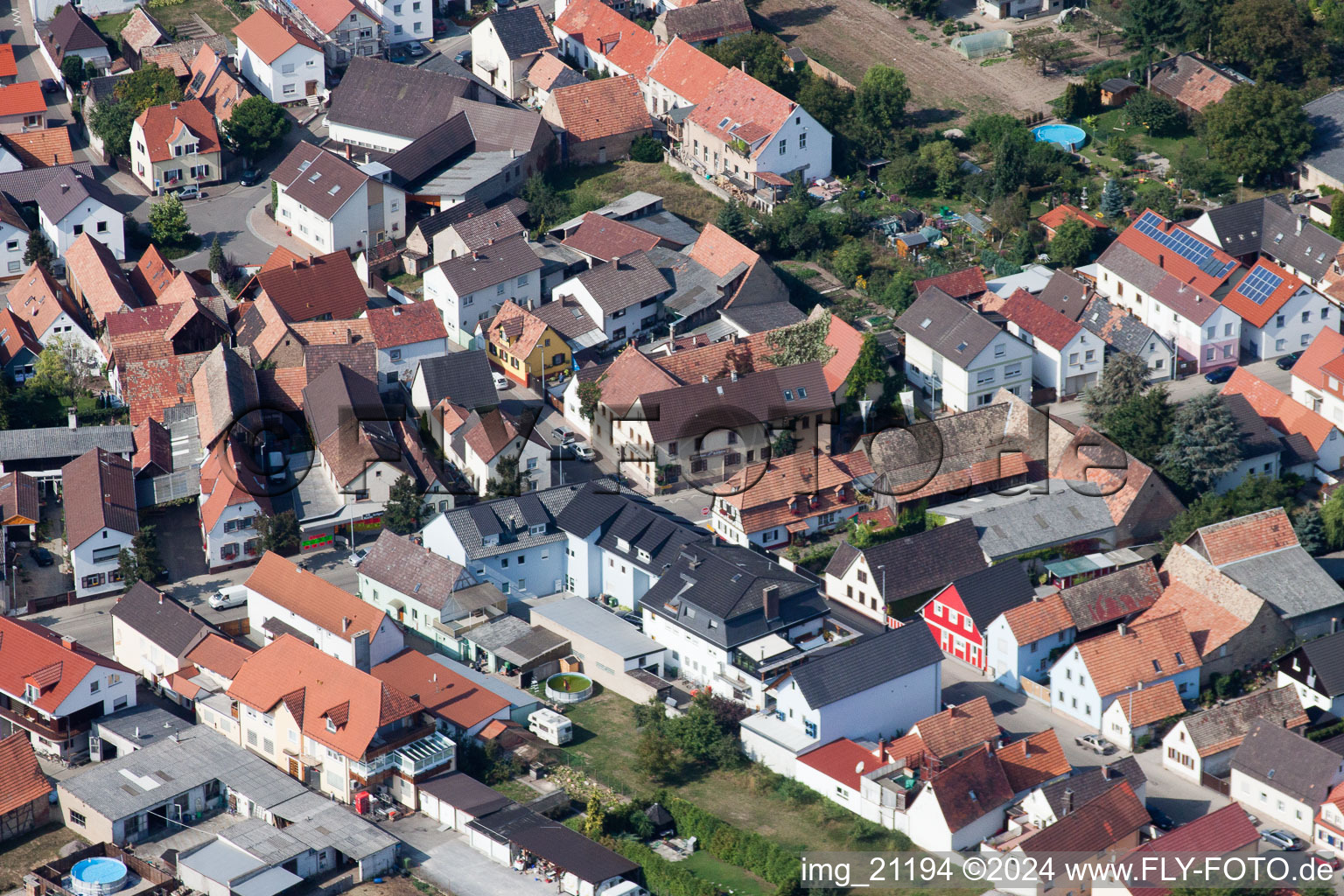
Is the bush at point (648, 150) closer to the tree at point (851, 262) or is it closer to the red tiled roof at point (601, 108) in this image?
the red tiled roof at point (601, 108)

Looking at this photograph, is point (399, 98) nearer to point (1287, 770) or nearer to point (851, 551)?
point (851, 551)

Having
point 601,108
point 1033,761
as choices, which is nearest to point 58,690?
point 1033,761

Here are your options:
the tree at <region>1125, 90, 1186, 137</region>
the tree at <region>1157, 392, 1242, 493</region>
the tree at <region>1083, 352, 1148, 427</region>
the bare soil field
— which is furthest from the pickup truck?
the bare soil field

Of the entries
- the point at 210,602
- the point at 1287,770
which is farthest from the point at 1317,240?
the point at 210,602

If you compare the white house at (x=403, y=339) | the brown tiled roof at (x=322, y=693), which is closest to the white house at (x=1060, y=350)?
the white house at (x=403, y=339)

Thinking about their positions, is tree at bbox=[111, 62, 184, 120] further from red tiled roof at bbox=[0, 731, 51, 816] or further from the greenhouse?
red tiled roof at bbox=[0, 731, 51, 816]

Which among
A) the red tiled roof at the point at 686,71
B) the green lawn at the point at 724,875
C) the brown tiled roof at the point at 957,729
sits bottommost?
the green lawn at the point at 724,875

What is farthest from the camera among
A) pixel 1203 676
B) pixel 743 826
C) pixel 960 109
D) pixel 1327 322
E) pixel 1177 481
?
pixel 960 109

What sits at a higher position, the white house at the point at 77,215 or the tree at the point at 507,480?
the white house at the point at 77,215
